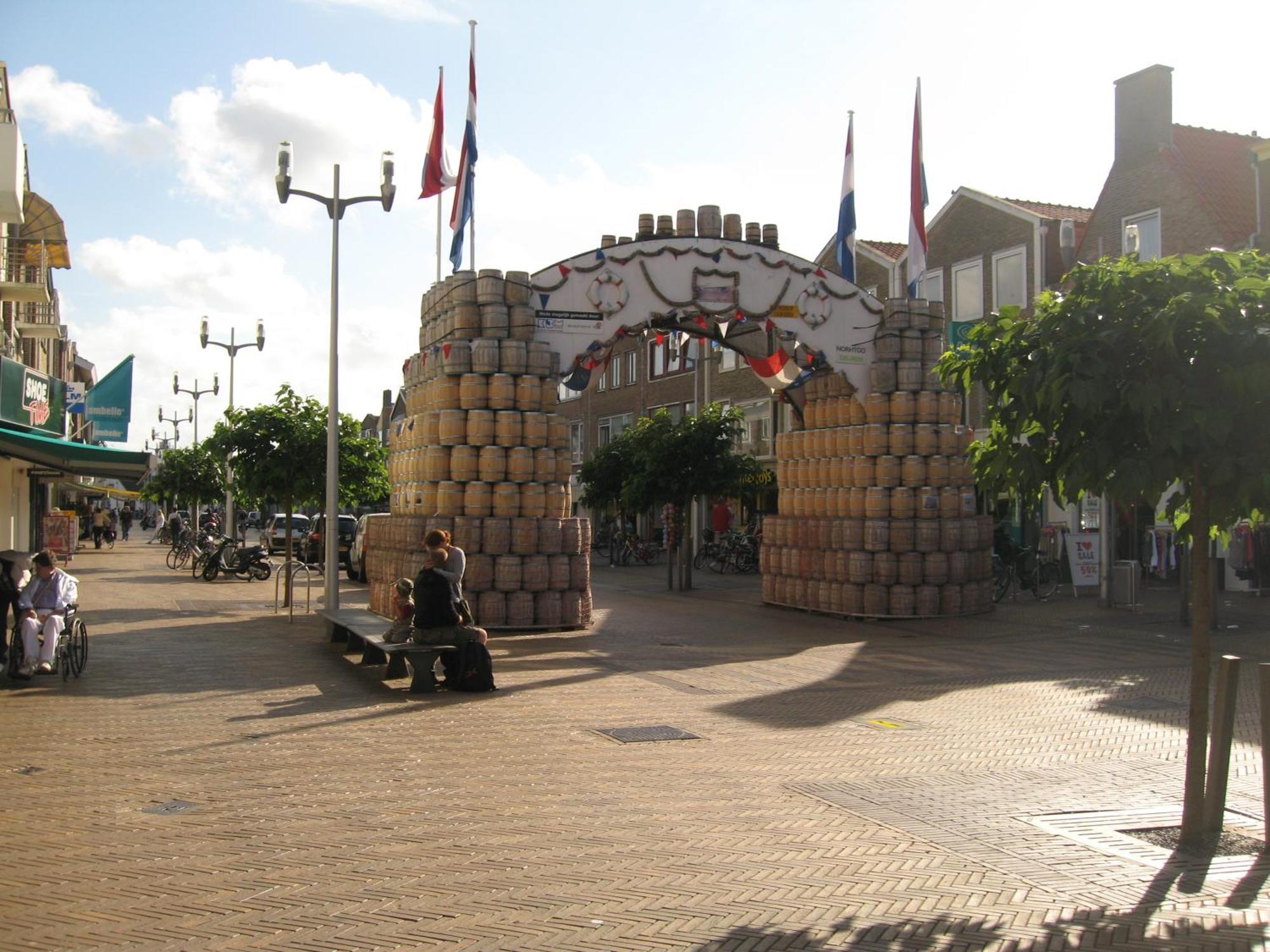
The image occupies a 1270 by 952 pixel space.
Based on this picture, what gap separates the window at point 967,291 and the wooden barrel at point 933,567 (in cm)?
1349

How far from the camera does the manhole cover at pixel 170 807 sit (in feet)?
23.1

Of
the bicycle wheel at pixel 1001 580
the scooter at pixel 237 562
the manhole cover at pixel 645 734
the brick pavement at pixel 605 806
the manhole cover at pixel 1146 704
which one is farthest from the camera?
the scooter at pixel 237 562

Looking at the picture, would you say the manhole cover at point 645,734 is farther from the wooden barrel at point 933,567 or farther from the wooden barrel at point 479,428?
the wooden barrel at point 933,567

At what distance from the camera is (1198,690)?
6762 millimetres

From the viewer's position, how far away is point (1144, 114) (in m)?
27.3

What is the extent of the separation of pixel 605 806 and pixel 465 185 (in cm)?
1318

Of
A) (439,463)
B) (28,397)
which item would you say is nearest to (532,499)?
(439,463)

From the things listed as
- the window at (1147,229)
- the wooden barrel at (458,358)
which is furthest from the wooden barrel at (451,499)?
the window at (1147,229)

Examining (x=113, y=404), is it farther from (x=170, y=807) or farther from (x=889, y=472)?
(x=170, y=807)

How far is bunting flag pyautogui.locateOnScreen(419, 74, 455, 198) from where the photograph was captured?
19.9 m

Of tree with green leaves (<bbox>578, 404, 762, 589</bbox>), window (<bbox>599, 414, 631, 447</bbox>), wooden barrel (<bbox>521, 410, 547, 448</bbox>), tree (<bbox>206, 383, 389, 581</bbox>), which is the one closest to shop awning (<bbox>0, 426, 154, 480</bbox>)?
tree (<bbox>206, 383, 389, 581</bbox>)

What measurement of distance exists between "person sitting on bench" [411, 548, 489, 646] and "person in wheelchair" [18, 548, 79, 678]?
11.0 ft

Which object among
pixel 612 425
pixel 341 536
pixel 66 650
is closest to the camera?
pixel 66 650

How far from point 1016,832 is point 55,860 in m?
4.93
